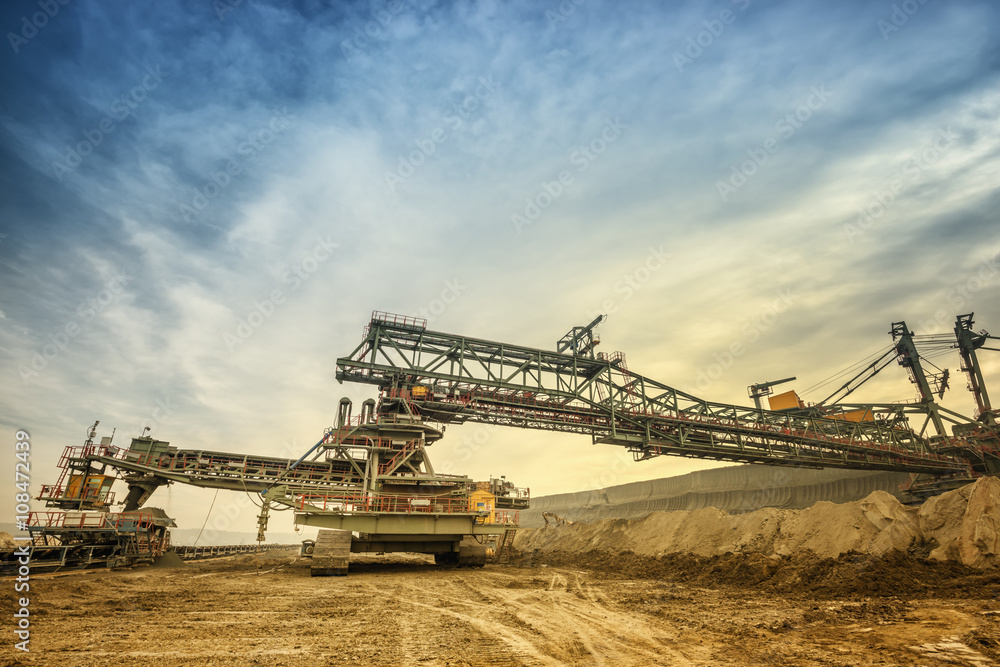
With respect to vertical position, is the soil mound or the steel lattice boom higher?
the steel lattice boom

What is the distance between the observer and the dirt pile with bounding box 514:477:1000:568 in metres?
10.6

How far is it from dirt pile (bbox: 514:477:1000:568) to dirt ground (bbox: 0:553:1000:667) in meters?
0.85

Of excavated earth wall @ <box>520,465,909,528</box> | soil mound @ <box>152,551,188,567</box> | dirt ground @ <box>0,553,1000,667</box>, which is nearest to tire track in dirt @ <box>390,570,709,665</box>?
dirt ground @ <box>0,553,1000,667</box>

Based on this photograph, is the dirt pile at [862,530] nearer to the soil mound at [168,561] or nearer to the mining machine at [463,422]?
the mining machine at [463,422]

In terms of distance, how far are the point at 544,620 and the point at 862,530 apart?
10.1 m

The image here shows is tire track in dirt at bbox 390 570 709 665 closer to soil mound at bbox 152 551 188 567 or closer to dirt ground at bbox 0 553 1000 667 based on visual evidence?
dirt ground at bbox 0 553 1000 667

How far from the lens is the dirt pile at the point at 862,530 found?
10594 millimetres

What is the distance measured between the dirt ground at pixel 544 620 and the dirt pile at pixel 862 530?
85 cm

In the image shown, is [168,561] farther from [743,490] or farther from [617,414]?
[743,490]

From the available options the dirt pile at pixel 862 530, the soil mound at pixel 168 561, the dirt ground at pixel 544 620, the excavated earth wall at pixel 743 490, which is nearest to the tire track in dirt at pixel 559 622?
the dirt ground at pixel 544 620

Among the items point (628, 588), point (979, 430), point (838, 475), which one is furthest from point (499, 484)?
point (979, 430)

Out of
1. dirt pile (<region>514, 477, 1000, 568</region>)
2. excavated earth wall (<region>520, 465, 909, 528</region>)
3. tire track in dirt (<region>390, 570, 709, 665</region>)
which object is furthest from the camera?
excavated earth wall (<region>520, 465, 909, 528</region>)

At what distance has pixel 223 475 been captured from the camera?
21.3 metres

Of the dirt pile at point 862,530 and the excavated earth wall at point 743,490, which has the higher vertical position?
the excavated earth wall at point 743,490
